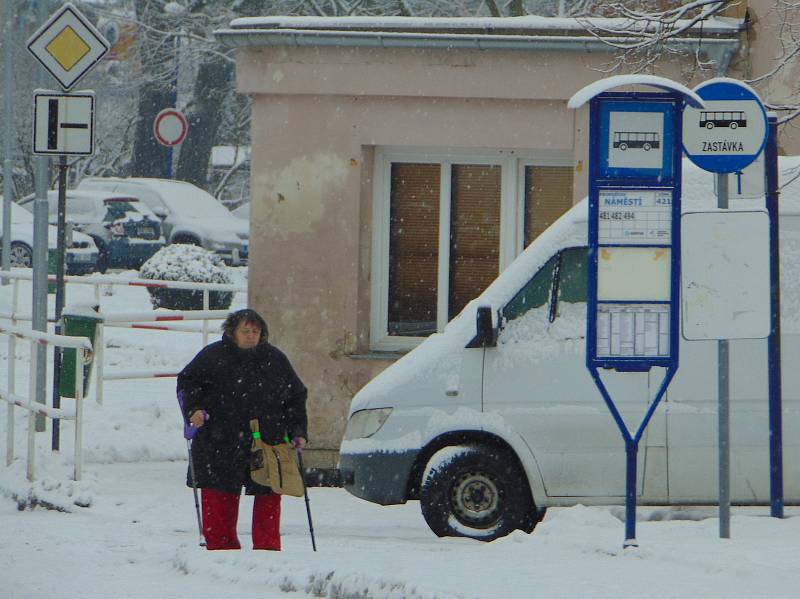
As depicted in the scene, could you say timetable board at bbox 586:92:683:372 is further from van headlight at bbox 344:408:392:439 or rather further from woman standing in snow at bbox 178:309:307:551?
van headlight at bbox 344:408:392:439

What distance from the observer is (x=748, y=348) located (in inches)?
361

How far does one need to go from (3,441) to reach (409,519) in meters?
3.49

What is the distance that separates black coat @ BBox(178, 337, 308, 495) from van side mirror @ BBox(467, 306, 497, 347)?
1.38m

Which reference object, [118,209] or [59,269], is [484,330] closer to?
[59,269]

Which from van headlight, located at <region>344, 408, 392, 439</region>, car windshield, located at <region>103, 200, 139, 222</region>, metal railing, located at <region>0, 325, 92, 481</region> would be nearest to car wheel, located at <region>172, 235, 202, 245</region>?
car windshield, located at <region>103, 200, 139, 222</region>

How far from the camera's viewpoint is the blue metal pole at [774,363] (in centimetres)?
846

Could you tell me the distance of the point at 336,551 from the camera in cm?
776

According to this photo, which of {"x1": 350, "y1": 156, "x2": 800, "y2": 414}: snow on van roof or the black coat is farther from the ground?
{"x1": 350, "y1": 156, "x2": 800, "y2": 414}: snow on van roof

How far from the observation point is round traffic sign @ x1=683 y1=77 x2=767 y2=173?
7.99 meters

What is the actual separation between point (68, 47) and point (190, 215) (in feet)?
67.2

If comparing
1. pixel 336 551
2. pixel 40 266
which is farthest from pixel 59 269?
pixel 336 551

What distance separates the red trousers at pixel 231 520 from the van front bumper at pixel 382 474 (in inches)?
43.7

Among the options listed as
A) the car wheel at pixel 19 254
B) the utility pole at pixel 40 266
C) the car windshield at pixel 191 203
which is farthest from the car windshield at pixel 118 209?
the utility pole at pixel 40 266

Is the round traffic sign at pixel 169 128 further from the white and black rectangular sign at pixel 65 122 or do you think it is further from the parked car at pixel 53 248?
the white and black rectangular sign at pixel 65 122
